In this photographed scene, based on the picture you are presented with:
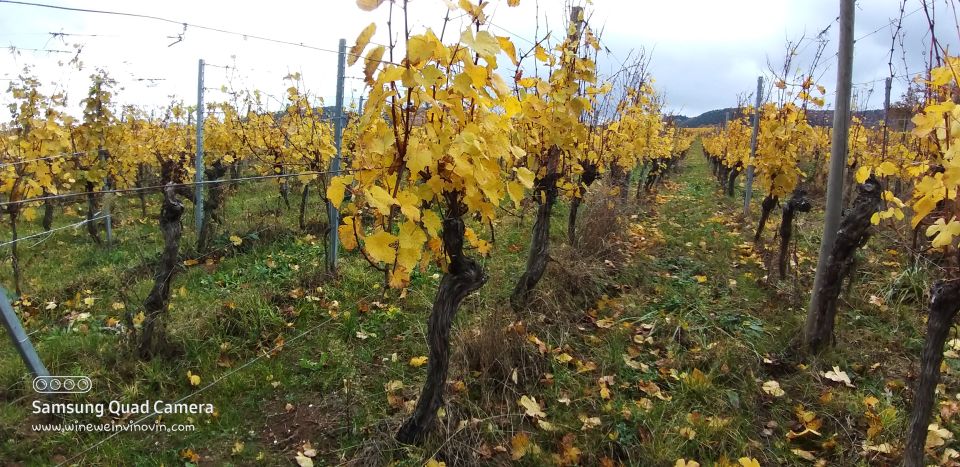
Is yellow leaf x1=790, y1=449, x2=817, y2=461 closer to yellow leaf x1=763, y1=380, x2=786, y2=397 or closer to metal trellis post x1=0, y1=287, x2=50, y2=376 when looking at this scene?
yellow leaf x1=763, y1=380, x2=786, y2=397

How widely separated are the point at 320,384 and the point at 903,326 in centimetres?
449

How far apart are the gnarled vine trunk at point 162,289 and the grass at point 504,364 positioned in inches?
4.9

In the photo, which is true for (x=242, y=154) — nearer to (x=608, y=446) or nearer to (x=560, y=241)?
(x=560, y=241)

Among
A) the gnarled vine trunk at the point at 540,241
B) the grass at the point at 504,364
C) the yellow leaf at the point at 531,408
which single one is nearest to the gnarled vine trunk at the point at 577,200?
the grass at the point at 504,364

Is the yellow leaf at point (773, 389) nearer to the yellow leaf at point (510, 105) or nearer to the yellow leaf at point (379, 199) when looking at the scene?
the yellow leaf at point (510, 105)

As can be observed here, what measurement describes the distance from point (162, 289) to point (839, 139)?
459 cm

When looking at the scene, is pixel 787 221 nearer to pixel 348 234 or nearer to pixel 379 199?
pixel 348 234

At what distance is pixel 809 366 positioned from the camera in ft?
10.9

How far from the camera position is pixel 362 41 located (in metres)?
1.67

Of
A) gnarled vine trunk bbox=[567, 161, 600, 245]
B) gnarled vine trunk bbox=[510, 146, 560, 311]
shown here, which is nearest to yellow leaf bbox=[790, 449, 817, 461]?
gnarled vine trunk bbox=[510, 146, 560, 311]

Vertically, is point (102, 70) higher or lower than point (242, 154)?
higher

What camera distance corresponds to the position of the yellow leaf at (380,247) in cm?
181

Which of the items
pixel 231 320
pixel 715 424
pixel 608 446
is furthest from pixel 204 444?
pixel 715 424

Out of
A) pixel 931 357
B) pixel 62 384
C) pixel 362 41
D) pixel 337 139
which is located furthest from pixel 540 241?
pixel 62 384
